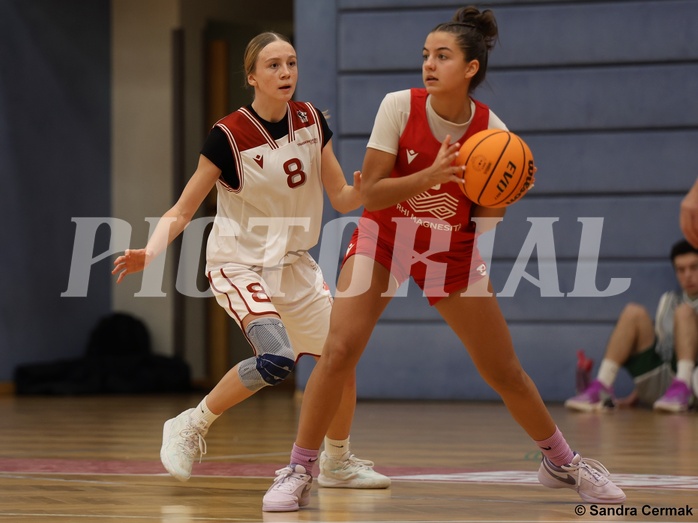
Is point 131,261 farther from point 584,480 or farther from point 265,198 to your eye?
point 584,480

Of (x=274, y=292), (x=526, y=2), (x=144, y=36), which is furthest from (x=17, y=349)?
(x=274, y=292)

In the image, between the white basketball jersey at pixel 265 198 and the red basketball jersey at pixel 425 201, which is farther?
the white basketball jersey at pixel 265 198

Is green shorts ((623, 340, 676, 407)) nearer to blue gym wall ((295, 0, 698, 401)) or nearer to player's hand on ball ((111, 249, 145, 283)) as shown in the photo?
blue gym wall ((295, 0, 698, 401))

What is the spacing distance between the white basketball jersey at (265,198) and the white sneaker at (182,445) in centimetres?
55

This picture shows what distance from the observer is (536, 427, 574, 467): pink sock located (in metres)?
3.56

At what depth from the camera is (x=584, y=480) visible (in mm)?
3527

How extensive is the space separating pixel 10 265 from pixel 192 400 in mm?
2137

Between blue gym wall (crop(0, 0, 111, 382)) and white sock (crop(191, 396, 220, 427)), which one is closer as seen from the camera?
white sock (crop(191, 396, 220, 427))

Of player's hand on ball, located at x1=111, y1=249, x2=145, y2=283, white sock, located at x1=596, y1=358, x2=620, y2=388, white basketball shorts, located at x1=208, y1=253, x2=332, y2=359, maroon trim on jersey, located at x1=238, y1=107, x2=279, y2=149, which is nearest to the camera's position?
player's hand on ball, located at x1=111, y1=249, x2=145, y2=283

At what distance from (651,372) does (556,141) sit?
70.8 inches

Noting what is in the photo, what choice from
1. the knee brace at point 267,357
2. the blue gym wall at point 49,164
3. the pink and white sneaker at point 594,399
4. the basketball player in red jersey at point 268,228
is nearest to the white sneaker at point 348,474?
the basketball player in red jersey at point 268,228

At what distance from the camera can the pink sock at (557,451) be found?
356 centimetres

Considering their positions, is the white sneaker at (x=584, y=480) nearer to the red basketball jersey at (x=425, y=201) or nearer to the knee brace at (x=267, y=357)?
the red basketball jersey at (x=425, y=201)

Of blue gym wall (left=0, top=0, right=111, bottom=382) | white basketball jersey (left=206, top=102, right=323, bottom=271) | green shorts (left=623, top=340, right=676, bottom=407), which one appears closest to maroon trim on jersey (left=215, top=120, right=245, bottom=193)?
white basketball jersey (left=206, top=102, right=323, bottom=271)
